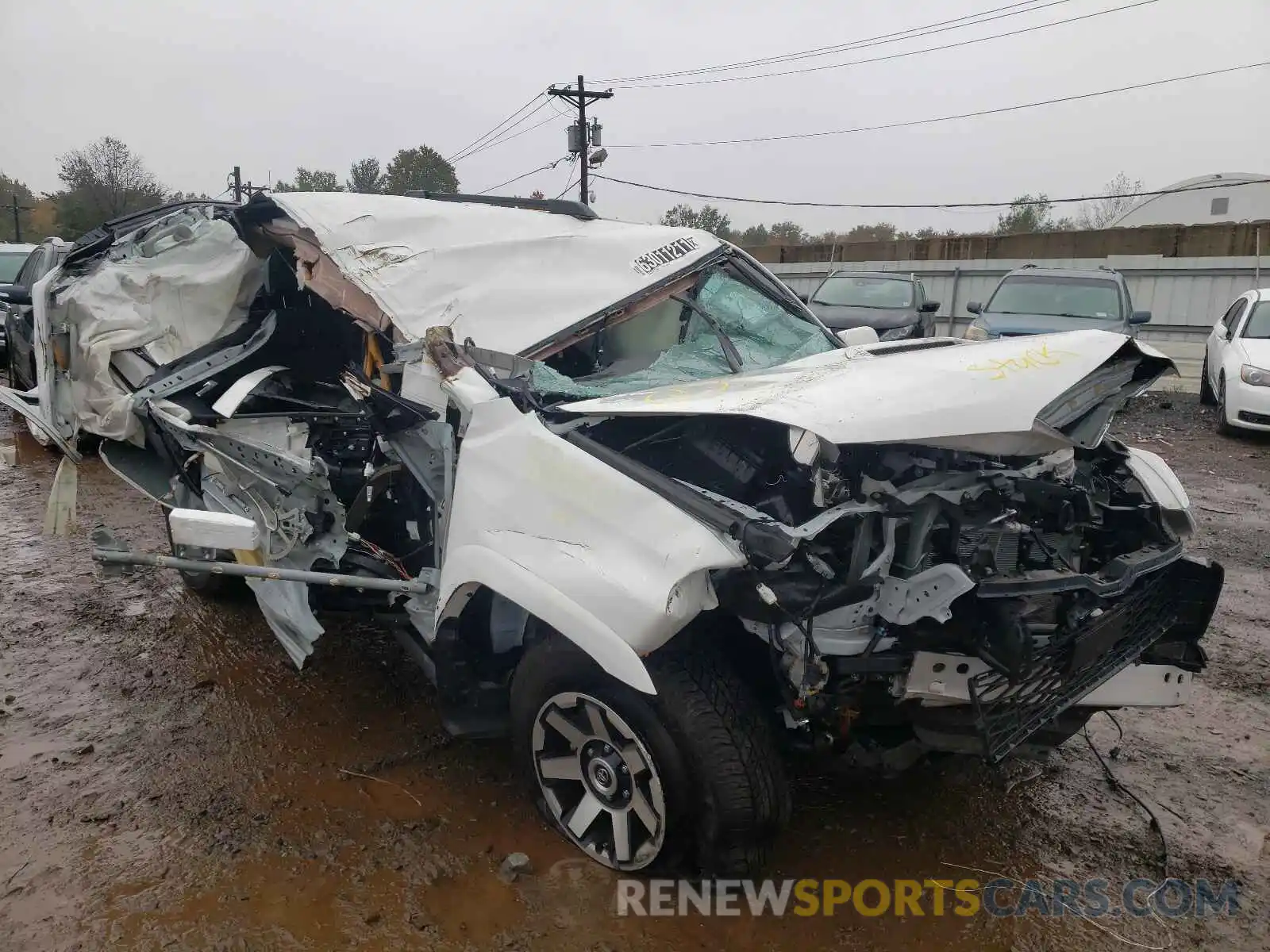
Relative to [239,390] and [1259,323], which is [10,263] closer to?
[239,390]

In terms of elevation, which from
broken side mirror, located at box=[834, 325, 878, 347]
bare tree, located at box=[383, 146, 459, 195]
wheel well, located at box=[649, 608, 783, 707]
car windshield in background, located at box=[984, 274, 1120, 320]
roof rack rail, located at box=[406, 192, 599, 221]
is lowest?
wheel well, located at box=[649, 608, 783, 707]

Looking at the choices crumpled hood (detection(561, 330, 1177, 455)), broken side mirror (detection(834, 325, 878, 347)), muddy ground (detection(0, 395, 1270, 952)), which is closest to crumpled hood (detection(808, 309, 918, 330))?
broken side mirror (detection(834, 325, 878, 347))

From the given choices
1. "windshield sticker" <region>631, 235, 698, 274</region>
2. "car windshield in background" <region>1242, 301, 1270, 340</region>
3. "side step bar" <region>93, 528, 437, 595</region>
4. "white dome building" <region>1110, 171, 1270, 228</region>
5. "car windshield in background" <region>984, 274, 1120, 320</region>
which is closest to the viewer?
"side step bar" <region>93, 528, 437, 595</region>

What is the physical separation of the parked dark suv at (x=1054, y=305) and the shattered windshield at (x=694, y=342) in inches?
268

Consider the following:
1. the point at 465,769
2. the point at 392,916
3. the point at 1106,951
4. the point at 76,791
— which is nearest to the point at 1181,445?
the point at 1106,951

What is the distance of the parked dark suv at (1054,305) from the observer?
997 cm

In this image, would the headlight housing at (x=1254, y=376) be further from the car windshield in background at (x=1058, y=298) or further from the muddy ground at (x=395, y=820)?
the muddy ground at (x=395, y=820)

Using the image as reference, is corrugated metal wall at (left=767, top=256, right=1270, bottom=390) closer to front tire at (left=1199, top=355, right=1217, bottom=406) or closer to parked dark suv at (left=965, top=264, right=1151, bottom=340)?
front tire at (left=1199, top=355, right=1217, bottom=406)

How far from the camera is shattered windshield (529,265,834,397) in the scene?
10.7 ft

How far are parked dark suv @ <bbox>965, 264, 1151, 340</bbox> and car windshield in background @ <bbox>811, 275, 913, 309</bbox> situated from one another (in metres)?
1.28

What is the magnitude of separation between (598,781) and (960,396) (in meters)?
1.49

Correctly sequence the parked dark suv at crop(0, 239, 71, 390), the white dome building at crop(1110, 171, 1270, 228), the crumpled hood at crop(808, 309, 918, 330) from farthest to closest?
the white dome building at crop(1110, 171, 1270, 228)
the crumpled hood at crop(808, 309, 918, 330)
the parked dark suv at crop(0, 239, 71, 390)

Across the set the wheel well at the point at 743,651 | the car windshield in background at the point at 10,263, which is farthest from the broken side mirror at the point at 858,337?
the car windshield in background at the point at 10,263

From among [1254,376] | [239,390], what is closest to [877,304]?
[1254,376]
